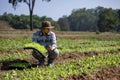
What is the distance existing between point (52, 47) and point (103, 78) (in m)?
2.08

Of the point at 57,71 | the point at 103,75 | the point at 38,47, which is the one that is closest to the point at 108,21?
the point at 38,47

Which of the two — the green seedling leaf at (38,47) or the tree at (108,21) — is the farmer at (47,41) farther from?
the tree at (108,21)

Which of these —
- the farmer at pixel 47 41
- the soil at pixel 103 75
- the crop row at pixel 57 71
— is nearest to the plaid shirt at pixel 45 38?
the farmer at pixel 47 41

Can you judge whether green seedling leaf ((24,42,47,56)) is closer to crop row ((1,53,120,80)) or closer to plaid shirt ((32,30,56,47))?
plaid shirt ((32,30,56,47))

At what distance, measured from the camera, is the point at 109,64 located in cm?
1003

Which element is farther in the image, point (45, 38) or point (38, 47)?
point (45, 38)

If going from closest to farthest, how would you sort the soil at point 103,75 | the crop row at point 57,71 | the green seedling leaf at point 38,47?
the crop row at point 57,71 → the soil at point 103,75 → the green seedling leaf at point 38,47

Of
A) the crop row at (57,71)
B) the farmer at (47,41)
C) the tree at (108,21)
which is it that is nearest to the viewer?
the crop row at (57,71)

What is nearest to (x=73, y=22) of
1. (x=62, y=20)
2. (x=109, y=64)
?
(x=62, y=20)

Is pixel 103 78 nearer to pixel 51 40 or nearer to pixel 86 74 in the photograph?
pixel 86 74

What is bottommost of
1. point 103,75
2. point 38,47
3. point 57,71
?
point 103,75

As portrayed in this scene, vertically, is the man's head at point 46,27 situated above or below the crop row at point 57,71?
above

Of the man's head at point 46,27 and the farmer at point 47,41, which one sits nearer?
the man's head at point 46,27

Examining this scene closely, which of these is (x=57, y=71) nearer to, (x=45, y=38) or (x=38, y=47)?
(x=38, y=47)
